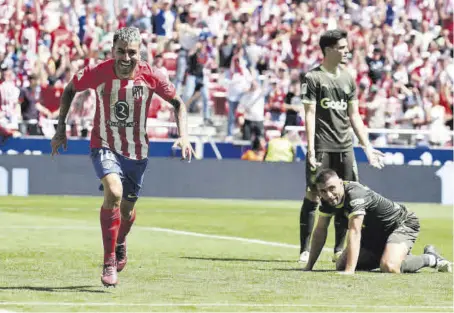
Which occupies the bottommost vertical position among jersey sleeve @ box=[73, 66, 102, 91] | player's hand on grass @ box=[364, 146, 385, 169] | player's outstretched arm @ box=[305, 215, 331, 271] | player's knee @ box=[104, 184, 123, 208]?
player's outstretched arm @ box=[305, 215, 331, 271]

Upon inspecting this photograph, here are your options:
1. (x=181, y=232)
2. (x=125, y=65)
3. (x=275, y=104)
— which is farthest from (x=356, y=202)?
(x=275, y=104)

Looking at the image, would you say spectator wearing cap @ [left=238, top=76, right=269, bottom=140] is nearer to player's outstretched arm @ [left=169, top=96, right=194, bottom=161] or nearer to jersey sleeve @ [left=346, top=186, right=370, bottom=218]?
jersey sleeve @ [left=346, top=186, right=370, bottom=218]

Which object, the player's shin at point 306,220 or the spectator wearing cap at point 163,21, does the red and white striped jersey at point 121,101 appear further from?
the spectator wearing cap at point 163,21

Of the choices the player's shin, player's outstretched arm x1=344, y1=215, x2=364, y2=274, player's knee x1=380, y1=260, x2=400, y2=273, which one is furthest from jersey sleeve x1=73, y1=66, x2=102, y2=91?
the player's shin

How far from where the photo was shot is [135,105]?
10.5 m

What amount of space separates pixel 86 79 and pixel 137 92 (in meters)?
0.44

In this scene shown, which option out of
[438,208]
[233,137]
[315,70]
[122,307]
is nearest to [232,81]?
[233,137]

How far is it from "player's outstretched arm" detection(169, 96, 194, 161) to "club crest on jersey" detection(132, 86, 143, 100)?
316 mm

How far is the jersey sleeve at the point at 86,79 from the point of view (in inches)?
410

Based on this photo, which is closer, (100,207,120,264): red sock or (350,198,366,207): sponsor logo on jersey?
(100,207,120,264): red sock

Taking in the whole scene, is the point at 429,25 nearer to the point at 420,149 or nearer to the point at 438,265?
the point at 420,149

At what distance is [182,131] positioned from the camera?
10453 mm

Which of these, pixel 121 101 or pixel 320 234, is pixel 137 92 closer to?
pixel 121 101

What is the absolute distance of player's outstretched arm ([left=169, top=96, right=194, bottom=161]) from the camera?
33.8ft
